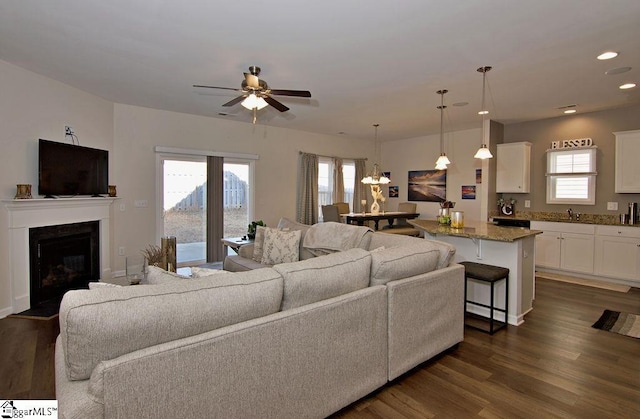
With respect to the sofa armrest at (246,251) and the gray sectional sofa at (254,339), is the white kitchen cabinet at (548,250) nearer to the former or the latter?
the gray sectional sofa at (254,339)

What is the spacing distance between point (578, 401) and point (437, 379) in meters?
0.89

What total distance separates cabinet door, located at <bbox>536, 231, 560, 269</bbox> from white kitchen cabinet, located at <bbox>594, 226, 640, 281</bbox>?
513 mm

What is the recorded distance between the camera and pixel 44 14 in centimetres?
268

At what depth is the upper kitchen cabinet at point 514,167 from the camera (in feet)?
20.1

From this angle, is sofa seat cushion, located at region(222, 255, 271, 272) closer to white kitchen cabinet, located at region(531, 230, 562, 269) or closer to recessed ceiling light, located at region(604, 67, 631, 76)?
recessed ceiling light, located at region(604, 67, 631, 76)

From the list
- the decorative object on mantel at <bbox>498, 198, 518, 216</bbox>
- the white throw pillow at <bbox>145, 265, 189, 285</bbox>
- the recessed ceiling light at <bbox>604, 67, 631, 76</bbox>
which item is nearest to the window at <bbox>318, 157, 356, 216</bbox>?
the decorative object on mantel at <bbox>498, 198, 518, 216</bbox>

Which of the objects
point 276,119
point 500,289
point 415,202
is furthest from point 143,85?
point 415,202

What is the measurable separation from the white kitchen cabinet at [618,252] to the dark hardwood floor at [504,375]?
79.5 inches

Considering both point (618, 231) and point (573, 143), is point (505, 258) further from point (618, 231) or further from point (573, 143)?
point (573, 143)

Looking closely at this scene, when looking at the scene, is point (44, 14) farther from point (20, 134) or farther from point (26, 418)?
point (26, 418)

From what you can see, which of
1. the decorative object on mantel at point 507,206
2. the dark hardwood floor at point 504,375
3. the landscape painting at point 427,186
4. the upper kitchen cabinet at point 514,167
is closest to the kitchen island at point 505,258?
the dark hardwood floor at point 504,375

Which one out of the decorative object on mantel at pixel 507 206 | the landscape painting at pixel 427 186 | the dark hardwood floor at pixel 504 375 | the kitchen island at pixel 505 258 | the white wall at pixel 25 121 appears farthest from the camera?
the landscape painting at pixel 427 186

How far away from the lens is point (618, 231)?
4.97 m

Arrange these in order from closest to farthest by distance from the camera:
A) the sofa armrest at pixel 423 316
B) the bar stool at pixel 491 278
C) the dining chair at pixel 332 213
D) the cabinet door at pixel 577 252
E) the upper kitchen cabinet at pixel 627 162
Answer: the sofa armrest at pixel 423 316 → the bar stool at pixel 491 278 → the upper kitchen cabinet at pixel 627 162 → the cabinet door at pixel 577 252 → the dining chair at pixel 332 213
